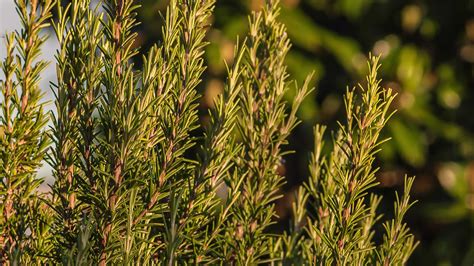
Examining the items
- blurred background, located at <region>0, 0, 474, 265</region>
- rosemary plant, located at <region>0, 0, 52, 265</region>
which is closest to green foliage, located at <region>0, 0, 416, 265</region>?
rosemary plant, located at <region>0, 0, 52, 265</region>

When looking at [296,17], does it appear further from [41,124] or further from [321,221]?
[41,124]

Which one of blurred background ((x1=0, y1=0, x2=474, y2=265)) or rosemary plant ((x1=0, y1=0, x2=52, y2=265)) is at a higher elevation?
blurred background ((x1=0, y1=0, x2=474, y2=265))

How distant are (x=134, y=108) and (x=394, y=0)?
2.43 m

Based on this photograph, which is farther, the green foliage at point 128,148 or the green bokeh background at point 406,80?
the green bokeh background at point 406,80

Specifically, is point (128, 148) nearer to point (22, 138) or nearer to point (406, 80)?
point (22, 138)

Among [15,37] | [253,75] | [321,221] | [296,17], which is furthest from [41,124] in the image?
[296,17]

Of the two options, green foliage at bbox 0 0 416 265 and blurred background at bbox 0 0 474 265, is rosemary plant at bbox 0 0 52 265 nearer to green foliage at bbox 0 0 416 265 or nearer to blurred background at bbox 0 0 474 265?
green foliage at bbox 0 0 416 265

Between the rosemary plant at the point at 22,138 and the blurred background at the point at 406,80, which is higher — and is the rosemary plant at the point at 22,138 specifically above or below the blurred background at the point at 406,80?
below

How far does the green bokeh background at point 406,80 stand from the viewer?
10.9 feet

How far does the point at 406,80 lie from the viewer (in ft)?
11.1

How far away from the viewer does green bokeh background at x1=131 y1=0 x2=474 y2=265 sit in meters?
3.33

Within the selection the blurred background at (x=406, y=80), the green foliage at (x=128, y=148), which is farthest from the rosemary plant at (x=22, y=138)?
the blurred background at (x=406, y=80)

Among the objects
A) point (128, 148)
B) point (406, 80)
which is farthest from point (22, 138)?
point (406, 80)

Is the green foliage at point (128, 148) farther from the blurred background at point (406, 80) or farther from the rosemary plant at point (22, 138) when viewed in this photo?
the blurred background at point (406, 80)
